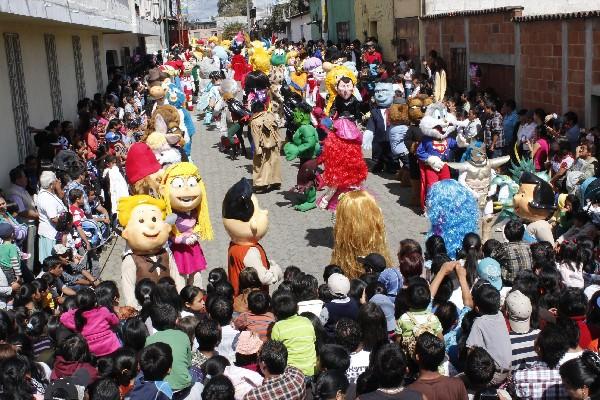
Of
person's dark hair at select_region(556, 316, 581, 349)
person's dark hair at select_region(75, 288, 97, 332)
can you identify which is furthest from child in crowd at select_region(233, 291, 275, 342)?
person's dark hair at select_region(556, 316, 581, 349)

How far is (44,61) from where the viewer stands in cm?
1252

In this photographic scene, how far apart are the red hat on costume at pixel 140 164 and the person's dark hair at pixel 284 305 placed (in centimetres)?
386

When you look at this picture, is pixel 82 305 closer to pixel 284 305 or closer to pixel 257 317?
pixel 257 317

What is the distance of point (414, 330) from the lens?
4.94m

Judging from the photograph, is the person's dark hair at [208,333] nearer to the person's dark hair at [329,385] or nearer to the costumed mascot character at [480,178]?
the person's dark hair at [329,385]

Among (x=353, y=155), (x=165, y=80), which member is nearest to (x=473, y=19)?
(x=165, y=80)

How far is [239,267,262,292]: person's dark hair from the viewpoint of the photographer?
616 centimetres

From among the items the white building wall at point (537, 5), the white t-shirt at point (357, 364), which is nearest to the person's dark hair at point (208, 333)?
the white t-shirt at point (357, 364)

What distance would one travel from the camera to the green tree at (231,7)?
302ft

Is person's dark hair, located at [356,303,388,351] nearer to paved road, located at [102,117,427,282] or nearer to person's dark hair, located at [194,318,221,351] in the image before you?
person's dark hair, located at [194,318,221,351]

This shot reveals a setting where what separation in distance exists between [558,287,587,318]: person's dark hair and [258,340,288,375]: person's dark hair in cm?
199

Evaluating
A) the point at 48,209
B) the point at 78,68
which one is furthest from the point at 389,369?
the point at 78,68

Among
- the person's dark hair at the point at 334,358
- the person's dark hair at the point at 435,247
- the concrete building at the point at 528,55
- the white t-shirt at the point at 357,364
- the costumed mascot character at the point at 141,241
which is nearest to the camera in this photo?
the person's dark hair at the point at 334,358

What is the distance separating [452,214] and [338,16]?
932 inches
